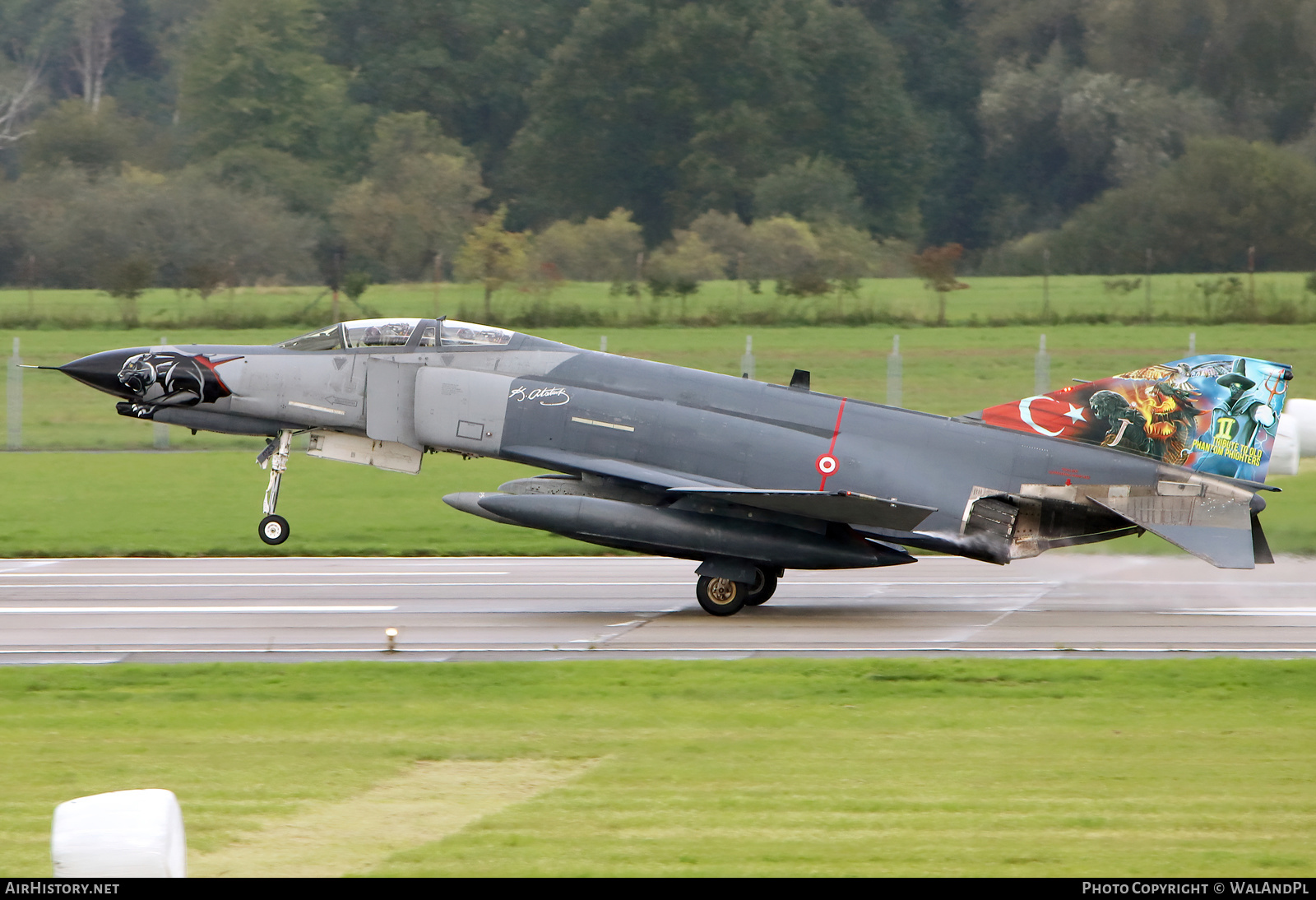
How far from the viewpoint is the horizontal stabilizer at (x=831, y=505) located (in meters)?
14.8

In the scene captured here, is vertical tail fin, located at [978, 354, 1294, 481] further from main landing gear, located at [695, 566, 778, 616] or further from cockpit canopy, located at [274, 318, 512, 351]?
cockpit canopy, located at [274, 318, 512, 351]

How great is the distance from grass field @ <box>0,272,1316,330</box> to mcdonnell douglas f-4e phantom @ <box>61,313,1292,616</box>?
24800 millimetres

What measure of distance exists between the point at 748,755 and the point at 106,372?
9481 millimetres

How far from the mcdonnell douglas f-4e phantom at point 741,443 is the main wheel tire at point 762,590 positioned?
2 cm

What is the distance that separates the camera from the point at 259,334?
3906 cm

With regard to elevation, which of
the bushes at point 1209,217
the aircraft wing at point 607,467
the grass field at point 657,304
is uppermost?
the bushes at point 1209,217

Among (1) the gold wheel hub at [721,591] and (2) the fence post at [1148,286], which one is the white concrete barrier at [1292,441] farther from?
(2) the fence post at [1148,286]

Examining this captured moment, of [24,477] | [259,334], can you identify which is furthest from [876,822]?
[259,334]

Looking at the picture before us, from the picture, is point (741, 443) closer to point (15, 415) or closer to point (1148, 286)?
point (15, 415)

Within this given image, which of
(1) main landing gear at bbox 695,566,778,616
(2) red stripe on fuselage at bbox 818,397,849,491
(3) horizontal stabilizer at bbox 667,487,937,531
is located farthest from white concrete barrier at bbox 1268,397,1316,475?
(1) main landing gear at bbox 695,566,778,616

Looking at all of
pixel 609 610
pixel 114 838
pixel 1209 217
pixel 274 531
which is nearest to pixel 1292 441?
pixel 609 610

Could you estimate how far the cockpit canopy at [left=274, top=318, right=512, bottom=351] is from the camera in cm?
1656

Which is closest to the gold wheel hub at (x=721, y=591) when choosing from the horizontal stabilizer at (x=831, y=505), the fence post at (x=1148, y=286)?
the horizontal stabilizer at (x=831, y=505)

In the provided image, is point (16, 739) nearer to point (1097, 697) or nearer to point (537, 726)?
point (537, 726)
